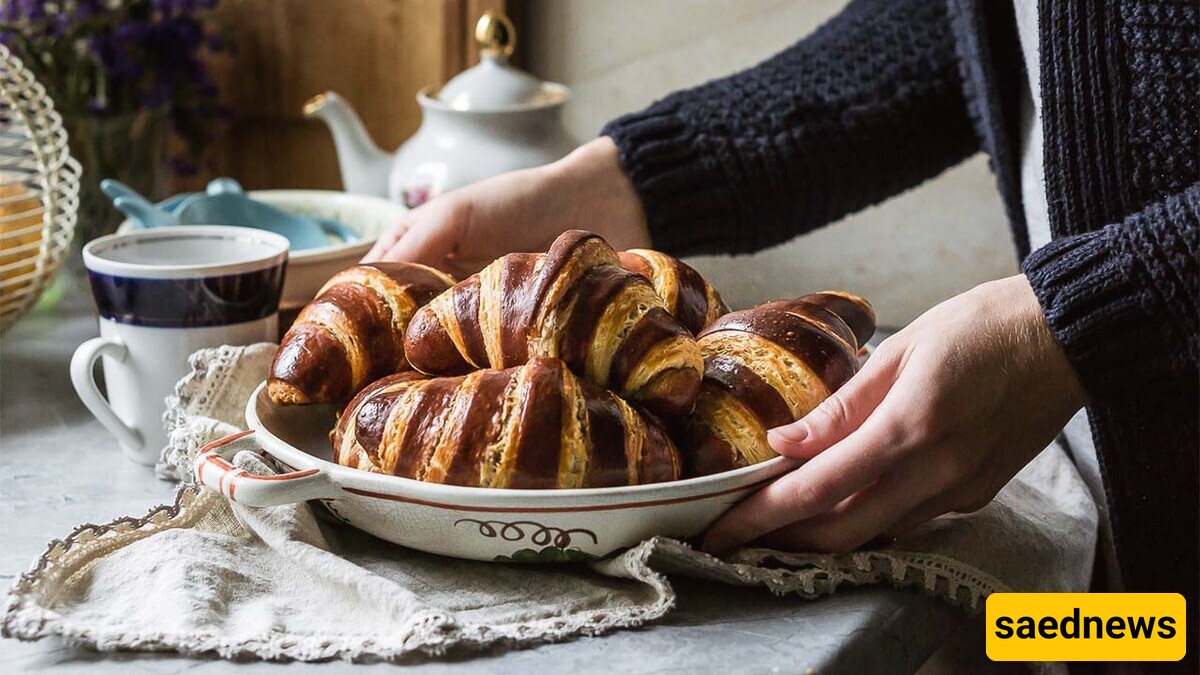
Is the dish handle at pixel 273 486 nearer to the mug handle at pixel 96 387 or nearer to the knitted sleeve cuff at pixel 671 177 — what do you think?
the mug handle at pixel 96 387

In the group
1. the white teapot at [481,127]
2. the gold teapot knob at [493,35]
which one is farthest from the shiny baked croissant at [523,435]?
the gold teapot knob at [493,35]

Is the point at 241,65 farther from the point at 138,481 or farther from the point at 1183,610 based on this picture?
the point at 1183,610

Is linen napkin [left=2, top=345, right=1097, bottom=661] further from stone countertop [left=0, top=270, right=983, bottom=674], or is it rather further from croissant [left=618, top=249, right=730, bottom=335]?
croissant [left=618, top=249, right=730, bottom=335]

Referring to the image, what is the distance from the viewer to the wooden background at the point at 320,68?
163cm

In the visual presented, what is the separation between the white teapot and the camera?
1284 millimetres

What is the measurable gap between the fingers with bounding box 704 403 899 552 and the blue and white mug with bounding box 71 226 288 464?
15.3 inches

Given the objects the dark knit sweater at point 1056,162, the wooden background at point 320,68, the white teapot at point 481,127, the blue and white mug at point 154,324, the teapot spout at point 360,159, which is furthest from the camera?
the wooden background at point 320,68

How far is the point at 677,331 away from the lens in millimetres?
659

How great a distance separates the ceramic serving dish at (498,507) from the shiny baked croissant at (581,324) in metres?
0.05

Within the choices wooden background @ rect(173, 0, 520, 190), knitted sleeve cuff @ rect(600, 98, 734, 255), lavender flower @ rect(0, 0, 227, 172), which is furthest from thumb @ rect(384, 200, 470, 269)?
wooden background @ rect(173, 0, 520, 190)

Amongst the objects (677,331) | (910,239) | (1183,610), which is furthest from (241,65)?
(1183,610)

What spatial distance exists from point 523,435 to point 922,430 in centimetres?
20

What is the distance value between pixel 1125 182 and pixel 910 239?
0.87 meters

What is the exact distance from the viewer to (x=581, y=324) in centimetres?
65
